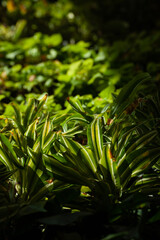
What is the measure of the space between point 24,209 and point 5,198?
0.44 ft

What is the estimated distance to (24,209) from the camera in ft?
3.27

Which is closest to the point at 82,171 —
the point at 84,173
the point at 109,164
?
the point at 84,173

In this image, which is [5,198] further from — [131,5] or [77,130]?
[131,5]

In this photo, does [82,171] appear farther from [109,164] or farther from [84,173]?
[109,164]

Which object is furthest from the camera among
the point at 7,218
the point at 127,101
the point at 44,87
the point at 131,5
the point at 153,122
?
the point at 131,5

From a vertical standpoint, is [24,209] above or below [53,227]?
above

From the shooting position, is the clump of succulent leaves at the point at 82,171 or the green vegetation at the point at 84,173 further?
the clump of succulent leaves at the point at 82,171

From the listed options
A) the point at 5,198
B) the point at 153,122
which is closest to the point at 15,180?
the point at 5,198

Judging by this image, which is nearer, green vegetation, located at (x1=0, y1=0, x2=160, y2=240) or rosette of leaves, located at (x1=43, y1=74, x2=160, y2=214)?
green vegetation, located at (x1=0, y1=0, x2=160, y2=240)

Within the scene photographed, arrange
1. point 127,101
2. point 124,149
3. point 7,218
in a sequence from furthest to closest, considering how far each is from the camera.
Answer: point 127,101
point 124,149
point 7,218

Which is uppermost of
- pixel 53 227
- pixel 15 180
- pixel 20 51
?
pixel 20 51

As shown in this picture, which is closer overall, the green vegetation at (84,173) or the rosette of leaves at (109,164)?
the green vegetation at (84,173)

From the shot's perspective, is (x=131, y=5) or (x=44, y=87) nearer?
(x=44, y=87)

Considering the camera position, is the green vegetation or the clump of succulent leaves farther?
the clump of succulent leaves
